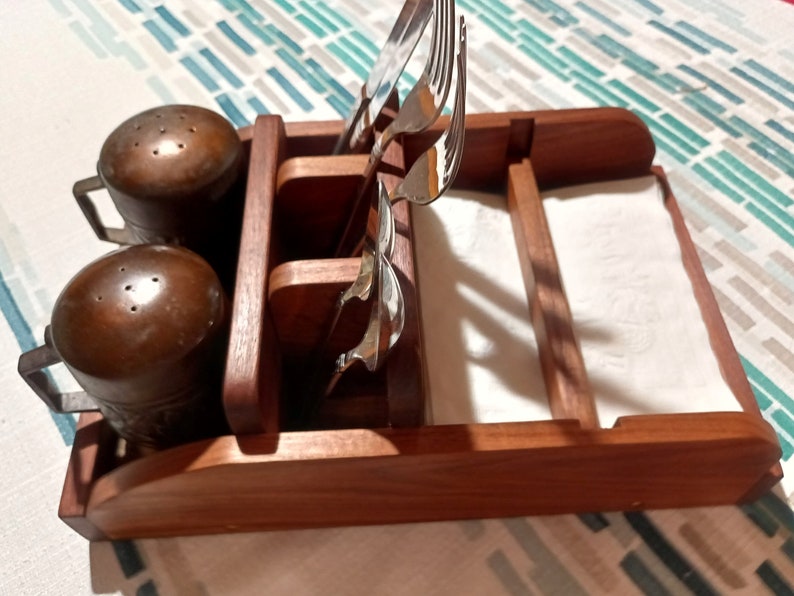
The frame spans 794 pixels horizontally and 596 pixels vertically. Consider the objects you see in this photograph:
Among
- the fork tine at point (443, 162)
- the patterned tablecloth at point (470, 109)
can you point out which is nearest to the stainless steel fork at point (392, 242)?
the fork tine at point (443, 162)

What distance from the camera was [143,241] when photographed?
365 millimetres

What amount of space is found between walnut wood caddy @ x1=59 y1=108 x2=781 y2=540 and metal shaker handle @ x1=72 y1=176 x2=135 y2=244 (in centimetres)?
8

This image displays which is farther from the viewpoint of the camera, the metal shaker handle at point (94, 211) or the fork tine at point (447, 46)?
the metal shaker handle at point (94, 211)

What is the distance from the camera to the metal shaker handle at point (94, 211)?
1.20ft

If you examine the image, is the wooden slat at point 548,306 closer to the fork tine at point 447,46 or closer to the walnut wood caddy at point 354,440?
the walnut wood caddy at point 354,440

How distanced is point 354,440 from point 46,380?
144mm

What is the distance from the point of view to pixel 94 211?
0.39 m

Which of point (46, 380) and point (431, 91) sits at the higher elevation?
point (431, 91)

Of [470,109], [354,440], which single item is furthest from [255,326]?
[470,109]

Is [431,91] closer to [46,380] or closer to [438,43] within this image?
[438,43]

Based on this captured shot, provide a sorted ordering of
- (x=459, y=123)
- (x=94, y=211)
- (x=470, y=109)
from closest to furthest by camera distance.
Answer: (x=459, y=123), (x=94, y=211), (x=470, y=109)

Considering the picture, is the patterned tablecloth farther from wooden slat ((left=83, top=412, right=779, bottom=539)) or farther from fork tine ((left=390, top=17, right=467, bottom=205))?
fork tine ((left=390, top=17, right=467, bottom=205))

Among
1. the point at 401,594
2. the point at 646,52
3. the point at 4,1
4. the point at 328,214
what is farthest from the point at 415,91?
the point at 4,1

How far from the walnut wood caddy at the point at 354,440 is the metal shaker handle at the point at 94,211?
0.08m
